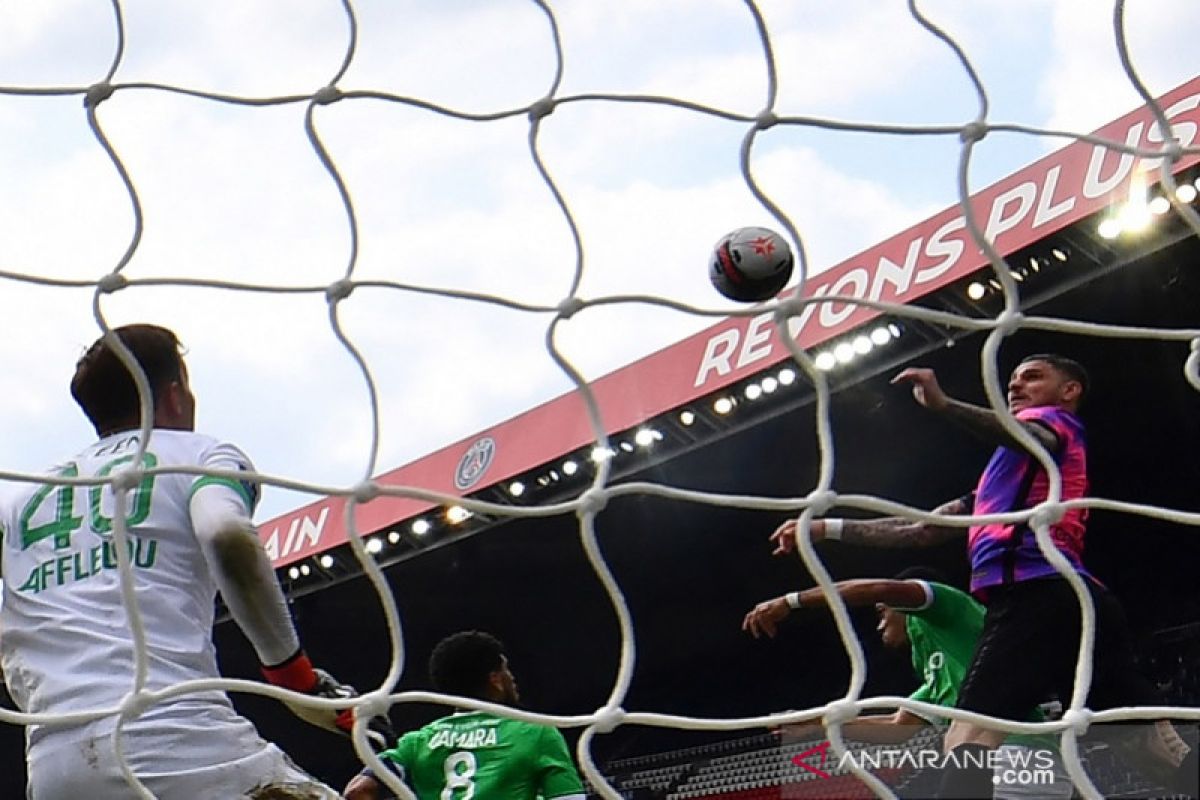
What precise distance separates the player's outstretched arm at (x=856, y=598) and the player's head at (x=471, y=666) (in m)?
0.49

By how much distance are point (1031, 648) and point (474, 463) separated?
7.01m

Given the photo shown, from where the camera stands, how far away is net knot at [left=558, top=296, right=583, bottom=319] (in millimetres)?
2393

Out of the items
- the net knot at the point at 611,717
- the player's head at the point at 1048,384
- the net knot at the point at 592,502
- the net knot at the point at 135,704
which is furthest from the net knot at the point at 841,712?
the player's head at the point at 1048,384

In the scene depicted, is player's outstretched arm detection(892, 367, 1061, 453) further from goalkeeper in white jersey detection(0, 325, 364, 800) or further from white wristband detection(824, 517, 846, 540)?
goalkeeper in white jersey detection(0, 325, 364, 800)

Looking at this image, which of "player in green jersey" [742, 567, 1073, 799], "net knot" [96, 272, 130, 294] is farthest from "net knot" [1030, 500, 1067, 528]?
"net knot" [96, 272, 130, 294]

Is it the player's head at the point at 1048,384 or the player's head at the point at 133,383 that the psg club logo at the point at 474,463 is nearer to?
the player's head at the point at 1048,384

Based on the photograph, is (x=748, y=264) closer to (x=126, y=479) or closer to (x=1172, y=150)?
(x=1172, y=150)

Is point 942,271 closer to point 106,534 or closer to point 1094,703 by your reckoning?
point 1094,703

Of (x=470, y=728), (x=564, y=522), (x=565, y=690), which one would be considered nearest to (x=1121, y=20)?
(x=470, y=728)

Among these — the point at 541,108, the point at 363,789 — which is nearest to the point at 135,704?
the point at 541,108

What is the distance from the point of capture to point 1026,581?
326 cm

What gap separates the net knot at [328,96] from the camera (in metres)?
2.44

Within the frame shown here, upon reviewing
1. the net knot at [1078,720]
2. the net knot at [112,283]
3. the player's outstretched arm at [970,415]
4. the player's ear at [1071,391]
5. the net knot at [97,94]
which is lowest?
the net knot at [1078,720]

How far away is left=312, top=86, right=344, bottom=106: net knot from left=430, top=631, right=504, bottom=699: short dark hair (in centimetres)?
129
